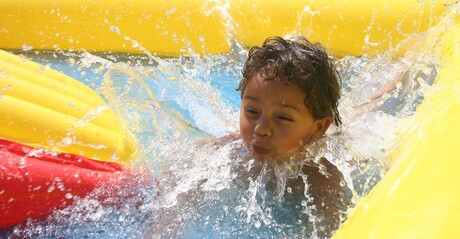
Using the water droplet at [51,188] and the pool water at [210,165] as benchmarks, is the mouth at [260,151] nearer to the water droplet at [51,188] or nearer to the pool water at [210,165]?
the pool water at [210,165]

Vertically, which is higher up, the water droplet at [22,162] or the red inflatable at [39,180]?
the water droplet at [22,162]

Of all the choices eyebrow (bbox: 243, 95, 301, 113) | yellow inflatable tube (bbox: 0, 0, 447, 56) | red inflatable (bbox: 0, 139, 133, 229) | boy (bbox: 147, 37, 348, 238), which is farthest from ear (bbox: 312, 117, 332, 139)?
yellow inflatable tube (bbox: 0, 0, 447, 56)

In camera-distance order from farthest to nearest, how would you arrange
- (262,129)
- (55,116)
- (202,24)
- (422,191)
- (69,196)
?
(202,24) < (55,116) < (69,196) < (262,129) < (422,191)

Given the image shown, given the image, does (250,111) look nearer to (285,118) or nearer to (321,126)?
(285,118)

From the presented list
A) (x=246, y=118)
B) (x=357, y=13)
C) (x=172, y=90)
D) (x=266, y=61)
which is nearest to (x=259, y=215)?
(x=246, y=118)

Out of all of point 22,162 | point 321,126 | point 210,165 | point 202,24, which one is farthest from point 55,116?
point 202,24

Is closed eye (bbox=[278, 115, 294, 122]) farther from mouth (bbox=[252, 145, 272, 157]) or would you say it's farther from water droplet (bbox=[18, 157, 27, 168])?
water droplet (bbox=[18, 157, 27, 168])

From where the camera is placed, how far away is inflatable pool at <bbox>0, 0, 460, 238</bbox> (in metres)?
1.32

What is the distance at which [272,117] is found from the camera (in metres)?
1.61

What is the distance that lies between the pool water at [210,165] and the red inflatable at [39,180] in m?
0.03

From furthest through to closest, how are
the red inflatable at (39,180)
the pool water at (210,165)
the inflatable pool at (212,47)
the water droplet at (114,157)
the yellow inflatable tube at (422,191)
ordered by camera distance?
the water droplet at (114,157) < the pool water at (210,165) < the red inflatable at (39,180) < the inflatable pool at (212,47) < the yellow inflatable tube at (422,191)

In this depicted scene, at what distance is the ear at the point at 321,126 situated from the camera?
1.75 m

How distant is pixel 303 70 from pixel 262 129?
0.22 meters

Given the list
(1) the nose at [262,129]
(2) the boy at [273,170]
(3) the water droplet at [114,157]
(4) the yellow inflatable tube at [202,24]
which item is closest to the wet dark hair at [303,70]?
(2) the boy at [273,170]
